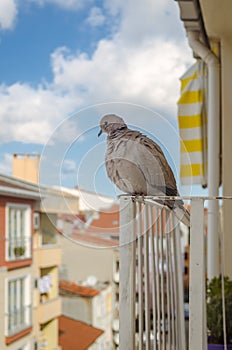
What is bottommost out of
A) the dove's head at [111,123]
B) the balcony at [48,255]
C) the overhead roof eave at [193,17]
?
the balcony at [48,255]

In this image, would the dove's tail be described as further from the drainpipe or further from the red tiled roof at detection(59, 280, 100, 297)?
the red tiled roof at detection(59, 280, 100, 297)

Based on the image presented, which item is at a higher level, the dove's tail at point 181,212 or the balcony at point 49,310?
the dove's tail at point 181,212

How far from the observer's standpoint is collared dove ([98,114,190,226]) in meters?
0.99

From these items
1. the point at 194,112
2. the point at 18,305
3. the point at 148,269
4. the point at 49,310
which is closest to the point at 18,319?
the point at 18,305

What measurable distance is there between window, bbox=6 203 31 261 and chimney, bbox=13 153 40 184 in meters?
0.13

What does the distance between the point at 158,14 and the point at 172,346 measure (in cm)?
206

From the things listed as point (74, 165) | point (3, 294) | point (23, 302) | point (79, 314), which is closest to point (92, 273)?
point (79, 314)

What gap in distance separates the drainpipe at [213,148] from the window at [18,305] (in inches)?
32.8

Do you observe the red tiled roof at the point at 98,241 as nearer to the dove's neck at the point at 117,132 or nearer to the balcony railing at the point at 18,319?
the dove's neck at the point at 117,132

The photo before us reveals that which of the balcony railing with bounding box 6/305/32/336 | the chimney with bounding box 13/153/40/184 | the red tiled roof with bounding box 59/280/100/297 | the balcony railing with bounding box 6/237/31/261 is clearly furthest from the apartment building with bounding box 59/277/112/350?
the chimney with bounding box 13/153/40/184

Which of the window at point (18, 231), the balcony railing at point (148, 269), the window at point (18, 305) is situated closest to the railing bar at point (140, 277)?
the balcony railing at point (148, 269)

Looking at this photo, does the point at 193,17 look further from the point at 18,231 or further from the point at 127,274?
the point at 127,274

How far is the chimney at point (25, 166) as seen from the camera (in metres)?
2.48

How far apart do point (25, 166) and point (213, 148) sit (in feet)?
2.64
